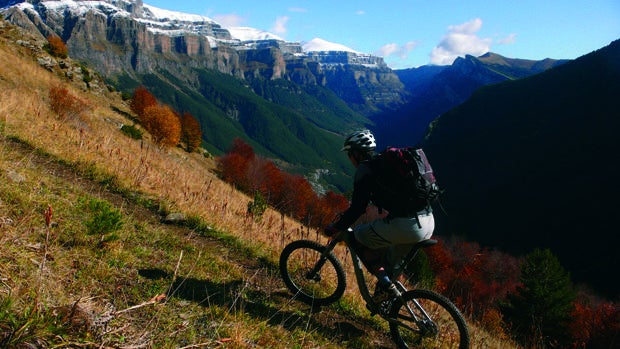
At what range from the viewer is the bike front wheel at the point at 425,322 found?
16.3 ft

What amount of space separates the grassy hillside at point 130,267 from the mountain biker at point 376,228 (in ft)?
3.45

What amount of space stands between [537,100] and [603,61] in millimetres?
29160

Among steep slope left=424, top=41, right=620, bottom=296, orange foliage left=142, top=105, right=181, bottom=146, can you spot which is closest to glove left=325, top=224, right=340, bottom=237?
orange foliage left=142, top=105, right=181, bottom=146

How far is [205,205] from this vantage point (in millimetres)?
8469

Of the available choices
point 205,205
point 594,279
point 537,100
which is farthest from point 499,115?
point 205,205

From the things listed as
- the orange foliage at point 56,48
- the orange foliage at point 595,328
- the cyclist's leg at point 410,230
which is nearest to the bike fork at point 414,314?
the cyclist's leg at point 410,230

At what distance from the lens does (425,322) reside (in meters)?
5.11

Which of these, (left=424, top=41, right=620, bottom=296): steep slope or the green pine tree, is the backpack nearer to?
the green pine tree

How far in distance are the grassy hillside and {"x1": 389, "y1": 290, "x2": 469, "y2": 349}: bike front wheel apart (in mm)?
415

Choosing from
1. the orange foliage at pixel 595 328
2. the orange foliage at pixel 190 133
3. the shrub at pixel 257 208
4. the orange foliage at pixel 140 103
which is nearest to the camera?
the shrub at pixel 257 208

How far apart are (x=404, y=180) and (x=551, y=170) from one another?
16061cm

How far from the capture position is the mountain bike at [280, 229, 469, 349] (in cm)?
508

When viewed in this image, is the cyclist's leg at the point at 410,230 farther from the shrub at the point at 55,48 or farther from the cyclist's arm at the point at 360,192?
the shrub at the point at 55,48

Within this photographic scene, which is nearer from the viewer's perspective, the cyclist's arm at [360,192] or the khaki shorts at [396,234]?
the khaki shorts at [396,234]
